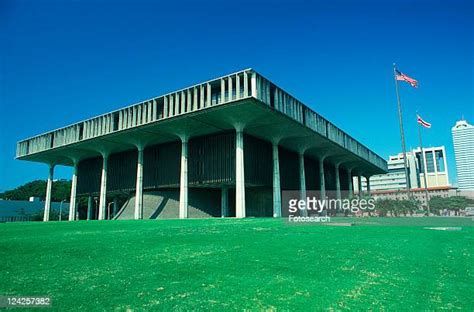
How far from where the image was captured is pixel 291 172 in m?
47.0

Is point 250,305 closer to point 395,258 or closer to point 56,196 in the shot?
point 395,258

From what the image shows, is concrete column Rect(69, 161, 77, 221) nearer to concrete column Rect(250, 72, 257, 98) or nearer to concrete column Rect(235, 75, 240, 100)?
concrete column Rect(235, 75, 240, 100)

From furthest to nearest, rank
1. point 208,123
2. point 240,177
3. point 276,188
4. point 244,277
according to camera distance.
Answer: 1. point 276,188
2. point 208,123
3. point 240,177
4. point 244,277

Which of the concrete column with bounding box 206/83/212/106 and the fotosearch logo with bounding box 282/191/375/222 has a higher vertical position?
the concrete column with bounding box 206/83/212/106

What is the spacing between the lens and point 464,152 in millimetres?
127375

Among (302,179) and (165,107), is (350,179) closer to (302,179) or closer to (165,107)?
(302,179)

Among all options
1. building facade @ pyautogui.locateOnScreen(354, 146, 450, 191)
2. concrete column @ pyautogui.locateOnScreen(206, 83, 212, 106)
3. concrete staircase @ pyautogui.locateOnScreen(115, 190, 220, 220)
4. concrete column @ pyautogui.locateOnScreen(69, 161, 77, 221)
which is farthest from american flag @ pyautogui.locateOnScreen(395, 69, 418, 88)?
building facade @ pyautogui.locateOnScreen(354, 146, 450, 191)

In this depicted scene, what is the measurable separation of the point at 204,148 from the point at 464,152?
133 m

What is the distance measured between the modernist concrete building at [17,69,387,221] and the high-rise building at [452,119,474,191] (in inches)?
3982

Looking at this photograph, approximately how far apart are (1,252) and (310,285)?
8.06m

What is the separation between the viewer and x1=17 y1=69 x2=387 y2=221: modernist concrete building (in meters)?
31.2

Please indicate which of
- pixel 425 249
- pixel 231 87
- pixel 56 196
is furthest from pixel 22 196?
pixel 425 249

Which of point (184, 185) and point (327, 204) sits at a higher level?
point (184, 185)

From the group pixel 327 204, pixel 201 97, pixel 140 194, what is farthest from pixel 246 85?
pixel 327 204
